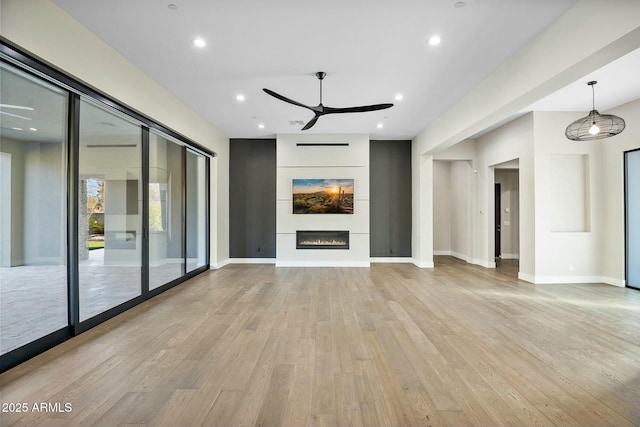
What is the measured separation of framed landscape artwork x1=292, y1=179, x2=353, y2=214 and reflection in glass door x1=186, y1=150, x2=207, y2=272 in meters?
2.22

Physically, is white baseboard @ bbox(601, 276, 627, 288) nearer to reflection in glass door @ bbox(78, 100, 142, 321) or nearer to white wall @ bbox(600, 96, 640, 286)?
white wall @ bbox(600, 96, 640, 286)

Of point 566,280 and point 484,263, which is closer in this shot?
point 566,280

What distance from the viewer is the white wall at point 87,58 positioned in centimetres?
264

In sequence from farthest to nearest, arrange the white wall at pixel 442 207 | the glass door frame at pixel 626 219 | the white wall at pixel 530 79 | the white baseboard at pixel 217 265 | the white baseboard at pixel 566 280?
the white wall at pixel 442 207, the white baseboard at pixel 217 265, the white baseboard at pixel 566 280, the glass door frame at pixel 626 219, the white wall at pixel 530 79

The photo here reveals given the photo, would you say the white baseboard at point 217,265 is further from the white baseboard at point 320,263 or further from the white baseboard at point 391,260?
the white baseboard at point 391,260

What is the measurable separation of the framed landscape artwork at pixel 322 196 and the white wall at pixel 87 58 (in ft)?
8.83

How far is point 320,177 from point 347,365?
575 cm

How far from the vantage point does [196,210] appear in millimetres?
6883

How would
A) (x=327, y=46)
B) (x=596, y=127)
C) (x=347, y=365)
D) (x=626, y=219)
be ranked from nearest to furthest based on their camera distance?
(x=347, y=365) → (x=327, y=46) → (x=596, y=127) → (x=626, y=219)

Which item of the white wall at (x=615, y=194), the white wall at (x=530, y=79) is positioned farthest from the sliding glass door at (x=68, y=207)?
the white wall at (x=615, y=194)

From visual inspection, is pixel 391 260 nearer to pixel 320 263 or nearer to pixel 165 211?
pixel 320 263

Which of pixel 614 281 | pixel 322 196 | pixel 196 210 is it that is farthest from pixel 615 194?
pixel 196 210

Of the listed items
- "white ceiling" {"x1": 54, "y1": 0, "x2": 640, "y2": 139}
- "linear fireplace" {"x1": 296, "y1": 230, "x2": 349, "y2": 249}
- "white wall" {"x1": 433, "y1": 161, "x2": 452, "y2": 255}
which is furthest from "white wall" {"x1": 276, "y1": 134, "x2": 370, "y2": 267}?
"white wall" {"x1": 433, "y1": 161, "x2": 452, "y2": 255}

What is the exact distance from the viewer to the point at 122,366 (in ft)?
8.71
